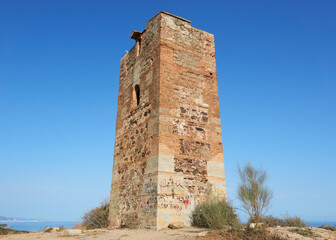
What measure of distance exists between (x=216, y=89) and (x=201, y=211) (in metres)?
5.14

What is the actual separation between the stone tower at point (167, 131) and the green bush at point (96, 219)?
55 cm

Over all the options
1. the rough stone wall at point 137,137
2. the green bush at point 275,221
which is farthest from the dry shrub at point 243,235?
the green bush at point 275,221

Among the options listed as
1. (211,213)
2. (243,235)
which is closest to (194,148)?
(211,213)

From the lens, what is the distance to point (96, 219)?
39.5 feet

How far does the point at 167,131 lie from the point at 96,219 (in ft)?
18.2

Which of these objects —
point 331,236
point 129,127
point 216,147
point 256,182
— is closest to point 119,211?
point 129,127

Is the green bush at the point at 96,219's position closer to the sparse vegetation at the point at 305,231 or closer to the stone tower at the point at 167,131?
the stone tower at the point at 167,131

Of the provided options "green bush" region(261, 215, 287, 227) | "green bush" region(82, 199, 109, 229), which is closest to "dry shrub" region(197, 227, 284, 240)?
"green bush" region(261, 215, 287, 227)

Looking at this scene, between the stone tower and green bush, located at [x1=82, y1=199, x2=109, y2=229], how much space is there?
0.55 meters

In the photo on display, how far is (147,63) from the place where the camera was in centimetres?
1142

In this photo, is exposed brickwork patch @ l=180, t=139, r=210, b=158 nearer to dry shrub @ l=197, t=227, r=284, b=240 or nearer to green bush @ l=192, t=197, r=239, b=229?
green bush @ l=192, t=197, r=239, b=229

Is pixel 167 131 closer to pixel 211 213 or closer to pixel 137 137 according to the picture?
pixel 137 137

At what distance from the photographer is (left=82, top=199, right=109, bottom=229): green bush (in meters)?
11.9

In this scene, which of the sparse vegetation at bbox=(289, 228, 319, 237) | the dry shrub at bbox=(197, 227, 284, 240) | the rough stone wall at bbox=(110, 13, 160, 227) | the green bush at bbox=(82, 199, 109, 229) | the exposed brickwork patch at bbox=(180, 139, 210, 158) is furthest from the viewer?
the green bush at bbox=(82, 199, 109, 229)
